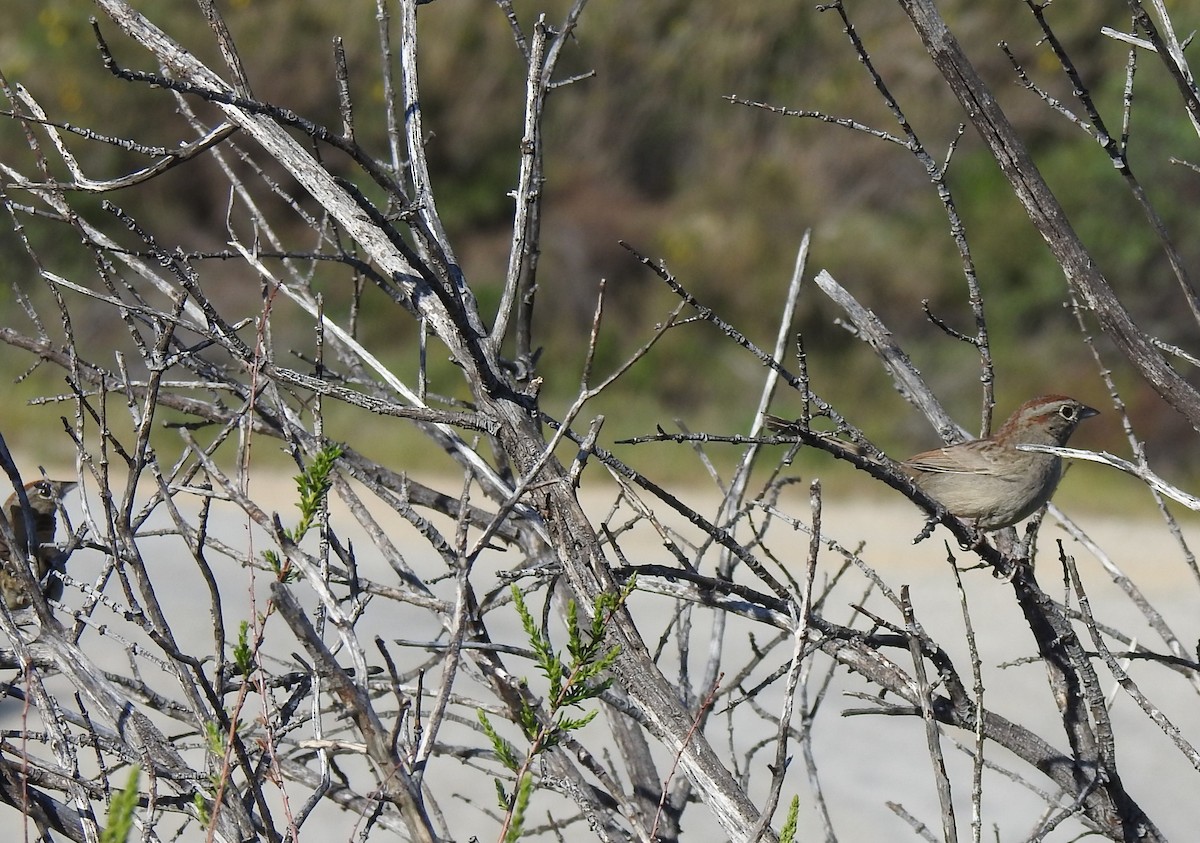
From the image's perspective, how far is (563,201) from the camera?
754 inches

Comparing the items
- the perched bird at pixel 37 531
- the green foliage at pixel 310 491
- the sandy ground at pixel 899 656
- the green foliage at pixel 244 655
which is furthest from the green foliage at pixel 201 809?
the sandy ground at pixel 899 656

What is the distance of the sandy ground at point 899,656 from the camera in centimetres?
752

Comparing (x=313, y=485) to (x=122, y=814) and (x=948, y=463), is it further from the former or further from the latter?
(x=948, y=463)

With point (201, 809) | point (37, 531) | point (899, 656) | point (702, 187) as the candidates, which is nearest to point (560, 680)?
point (201, 809)

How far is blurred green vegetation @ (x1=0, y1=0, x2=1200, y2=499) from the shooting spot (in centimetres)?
1541

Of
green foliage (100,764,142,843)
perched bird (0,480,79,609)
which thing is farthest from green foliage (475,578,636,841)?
perched bird (0,480,79,609)

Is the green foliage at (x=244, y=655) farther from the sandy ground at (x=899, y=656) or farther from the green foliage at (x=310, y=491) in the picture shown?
the sandy ground at (x=899, y=656)

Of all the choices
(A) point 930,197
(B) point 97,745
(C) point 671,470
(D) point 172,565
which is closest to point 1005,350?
(A) point 930,197

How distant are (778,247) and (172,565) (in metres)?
10.4

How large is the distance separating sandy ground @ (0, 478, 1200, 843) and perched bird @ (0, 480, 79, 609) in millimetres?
3364

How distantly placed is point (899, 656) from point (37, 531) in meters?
7.15

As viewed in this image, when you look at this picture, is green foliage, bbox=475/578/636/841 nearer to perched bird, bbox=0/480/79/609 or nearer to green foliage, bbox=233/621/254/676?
green foliage, bbox=233/621/254/676

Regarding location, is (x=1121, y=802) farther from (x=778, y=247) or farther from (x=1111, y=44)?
(x=1111, y=44)

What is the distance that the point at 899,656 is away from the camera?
9.15 m
